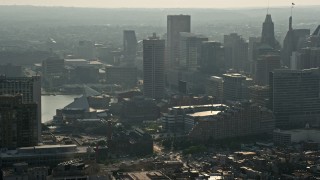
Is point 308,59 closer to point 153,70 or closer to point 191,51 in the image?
point 153,70

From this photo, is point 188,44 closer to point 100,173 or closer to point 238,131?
point 238,131

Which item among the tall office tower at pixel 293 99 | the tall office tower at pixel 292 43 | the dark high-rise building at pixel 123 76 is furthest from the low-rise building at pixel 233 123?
the tall office tower at pixel 292 43

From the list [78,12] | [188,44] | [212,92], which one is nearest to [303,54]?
[212,92]

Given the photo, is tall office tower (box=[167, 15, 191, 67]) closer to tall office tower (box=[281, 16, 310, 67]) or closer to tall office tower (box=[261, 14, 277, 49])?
tall office tower (box=[261, 14, 277, 49])

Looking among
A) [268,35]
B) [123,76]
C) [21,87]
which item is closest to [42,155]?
[21,87]

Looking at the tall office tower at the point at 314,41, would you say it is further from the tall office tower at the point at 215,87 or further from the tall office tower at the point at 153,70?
the tall office tower at the point at 153,70

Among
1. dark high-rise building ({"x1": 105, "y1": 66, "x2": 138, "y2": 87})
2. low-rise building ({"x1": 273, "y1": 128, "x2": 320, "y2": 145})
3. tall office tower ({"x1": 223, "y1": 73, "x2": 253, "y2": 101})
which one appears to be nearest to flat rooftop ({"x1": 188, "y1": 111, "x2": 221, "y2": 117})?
low-rise building ({"x1": 273, "y1": 128, "x2": 320, "y2": 145})

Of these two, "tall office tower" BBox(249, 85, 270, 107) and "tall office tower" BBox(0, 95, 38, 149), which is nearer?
"tall office tower" BBox(0, 95, 38, 149)
